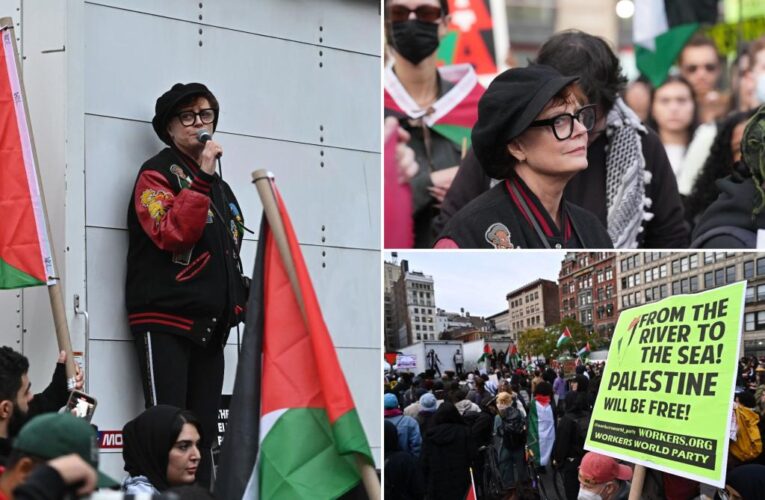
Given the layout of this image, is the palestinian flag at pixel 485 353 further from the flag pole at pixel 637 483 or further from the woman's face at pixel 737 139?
the woman's face at pixel 737 139

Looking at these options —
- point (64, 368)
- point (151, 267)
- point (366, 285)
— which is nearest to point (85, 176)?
point (151, 267)

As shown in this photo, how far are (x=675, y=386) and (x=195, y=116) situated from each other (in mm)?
2749

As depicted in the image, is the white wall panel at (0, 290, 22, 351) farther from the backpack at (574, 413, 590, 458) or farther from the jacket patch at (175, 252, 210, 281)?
the backpack at (574, 413, 590, 458)

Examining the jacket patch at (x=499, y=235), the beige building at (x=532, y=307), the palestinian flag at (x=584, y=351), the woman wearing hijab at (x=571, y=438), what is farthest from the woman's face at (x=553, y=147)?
the woman wearing hijab at (x=571, y=438)

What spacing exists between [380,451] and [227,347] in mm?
1049

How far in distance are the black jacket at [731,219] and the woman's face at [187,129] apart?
3.43 metres

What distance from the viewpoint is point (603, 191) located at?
362 inches

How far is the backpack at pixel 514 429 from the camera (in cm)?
810

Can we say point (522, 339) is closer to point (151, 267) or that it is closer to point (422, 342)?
point (422, 342)

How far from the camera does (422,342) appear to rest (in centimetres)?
793

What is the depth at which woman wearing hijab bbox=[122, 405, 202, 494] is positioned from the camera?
599 centimetres

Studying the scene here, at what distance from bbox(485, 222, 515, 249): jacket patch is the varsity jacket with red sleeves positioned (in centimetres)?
130

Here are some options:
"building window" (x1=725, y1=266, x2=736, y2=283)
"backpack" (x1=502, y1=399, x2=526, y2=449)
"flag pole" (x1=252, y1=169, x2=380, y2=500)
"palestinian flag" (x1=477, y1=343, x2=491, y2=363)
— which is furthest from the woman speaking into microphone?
"building window" (x1=725, y1=266, x2=736, y2=283)

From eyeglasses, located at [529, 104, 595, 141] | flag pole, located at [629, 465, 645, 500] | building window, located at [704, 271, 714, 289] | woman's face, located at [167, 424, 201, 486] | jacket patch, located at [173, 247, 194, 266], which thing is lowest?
flag pole, located at [629, 465, 645, 500]
